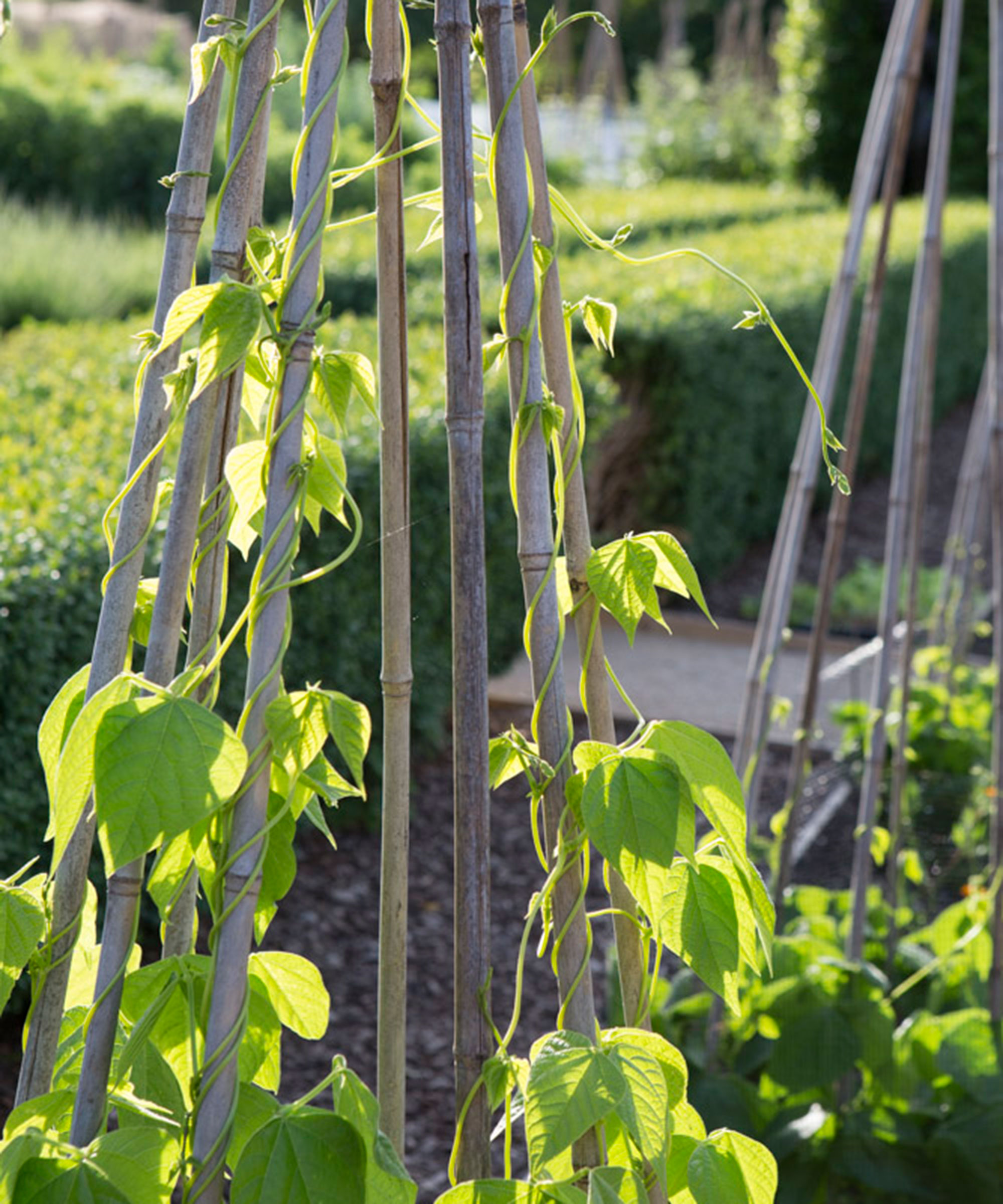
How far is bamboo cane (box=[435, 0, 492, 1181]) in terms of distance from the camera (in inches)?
38.7

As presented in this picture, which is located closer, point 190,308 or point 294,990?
point 190,308

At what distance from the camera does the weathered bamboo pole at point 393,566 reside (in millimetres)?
1077

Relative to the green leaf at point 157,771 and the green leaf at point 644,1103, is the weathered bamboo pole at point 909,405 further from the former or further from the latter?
the green leaf at point 157,771

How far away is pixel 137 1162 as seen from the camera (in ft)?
2.95

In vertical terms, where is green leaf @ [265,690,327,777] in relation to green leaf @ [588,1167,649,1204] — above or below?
above

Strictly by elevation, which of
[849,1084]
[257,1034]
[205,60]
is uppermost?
[205,60]

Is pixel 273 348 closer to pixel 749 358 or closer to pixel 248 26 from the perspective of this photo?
pixel 248 26

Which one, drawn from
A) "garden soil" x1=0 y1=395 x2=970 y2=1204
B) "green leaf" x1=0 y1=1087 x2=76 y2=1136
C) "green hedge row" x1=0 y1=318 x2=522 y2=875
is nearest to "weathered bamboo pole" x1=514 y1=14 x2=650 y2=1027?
"green leaf" x1=0 y1=1087 x2=76 y2=1136

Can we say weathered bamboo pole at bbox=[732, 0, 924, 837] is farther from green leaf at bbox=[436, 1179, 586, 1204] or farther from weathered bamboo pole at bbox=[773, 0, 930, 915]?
green leaf at bbox=[436, 1179, 586, 1204]

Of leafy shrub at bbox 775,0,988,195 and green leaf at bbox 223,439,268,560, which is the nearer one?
green leaf at bbox 223,439,268,560

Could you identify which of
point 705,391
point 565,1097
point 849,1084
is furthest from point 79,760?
point 705,391

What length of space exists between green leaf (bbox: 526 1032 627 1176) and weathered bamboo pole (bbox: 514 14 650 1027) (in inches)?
6.1

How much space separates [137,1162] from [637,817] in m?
0.41

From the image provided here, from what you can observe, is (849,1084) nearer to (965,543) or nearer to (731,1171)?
(731,1171)
